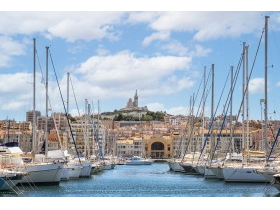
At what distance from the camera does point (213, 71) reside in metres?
45.6

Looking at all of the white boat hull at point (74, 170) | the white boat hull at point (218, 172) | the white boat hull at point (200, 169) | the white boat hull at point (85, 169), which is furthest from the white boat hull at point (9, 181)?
the white boat hull at point (200, 169)

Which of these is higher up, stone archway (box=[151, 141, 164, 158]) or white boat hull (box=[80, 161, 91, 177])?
stone archway (box=[151, 141, 164, 158])

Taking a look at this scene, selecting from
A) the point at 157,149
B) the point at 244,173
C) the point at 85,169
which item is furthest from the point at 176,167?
the point at 157,149

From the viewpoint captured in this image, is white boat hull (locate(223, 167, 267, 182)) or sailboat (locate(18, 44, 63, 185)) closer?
sailboat (locate(18, 44, 63, 185))

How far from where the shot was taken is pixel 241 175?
32.7 meters

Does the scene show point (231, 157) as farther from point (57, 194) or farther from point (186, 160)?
point (186, 160)

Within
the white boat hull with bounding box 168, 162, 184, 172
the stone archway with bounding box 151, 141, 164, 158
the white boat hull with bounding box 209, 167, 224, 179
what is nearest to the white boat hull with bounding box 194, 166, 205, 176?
the white boat hull with bounding box 209, 167, 224, 179

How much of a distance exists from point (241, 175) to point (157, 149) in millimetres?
109248

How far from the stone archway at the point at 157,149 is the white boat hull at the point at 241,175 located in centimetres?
Result: 10736

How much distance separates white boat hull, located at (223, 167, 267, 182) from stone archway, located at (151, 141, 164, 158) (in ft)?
352

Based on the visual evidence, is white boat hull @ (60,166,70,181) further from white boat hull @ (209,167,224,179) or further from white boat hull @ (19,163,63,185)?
white boat hull @ (209,167,224,179)

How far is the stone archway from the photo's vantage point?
141 meters

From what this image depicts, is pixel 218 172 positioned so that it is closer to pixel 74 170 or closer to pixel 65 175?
pixel 65 175

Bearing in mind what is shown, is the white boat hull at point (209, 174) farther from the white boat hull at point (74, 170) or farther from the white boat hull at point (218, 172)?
the white boat hull at point (74, 170)
